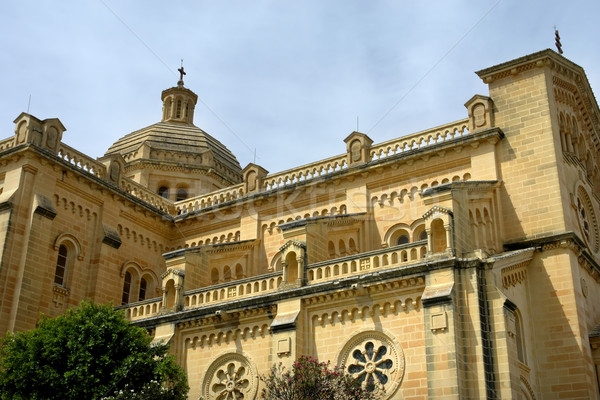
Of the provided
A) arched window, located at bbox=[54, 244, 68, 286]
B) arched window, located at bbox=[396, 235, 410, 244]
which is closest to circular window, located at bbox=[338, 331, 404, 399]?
arched window, located at bbox=[396, 235, 410, 244]

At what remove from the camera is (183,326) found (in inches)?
976

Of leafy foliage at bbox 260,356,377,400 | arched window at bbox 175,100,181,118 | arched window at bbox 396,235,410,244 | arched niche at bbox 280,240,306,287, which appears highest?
arched window at bbox 175,100,181,118

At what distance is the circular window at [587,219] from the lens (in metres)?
26.5

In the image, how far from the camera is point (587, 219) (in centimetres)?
2739

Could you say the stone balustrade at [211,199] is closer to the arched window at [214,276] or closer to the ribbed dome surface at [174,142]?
the arched window at [214,276]

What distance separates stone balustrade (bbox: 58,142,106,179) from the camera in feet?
93.1

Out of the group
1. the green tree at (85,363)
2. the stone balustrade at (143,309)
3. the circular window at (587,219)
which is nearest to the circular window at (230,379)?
the green tree at (85,363)

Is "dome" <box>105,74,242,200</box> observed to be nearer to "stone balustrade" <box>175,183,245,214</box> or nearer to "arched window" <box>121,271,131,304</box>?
"stone balustrade" <box>175,183,245,214</box>

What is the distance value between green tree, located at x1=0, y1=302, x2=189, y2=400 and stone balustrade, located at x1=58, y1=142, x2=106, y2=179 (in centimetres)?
885

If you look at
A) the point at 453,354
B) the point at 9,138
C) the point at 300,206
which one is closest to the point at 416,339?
the point at 453,354

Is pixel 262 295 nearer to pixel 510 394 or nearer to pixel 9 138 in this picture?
pixel 510 394

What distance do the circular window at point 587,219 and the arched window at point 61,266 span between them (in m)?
18.9

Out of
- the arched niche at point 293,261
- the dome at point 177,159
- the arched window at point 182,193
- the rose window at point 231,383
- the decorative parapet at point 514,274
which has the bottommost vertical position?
the rose window at point 231,383

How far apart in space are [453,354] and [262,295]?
6.87 meters
